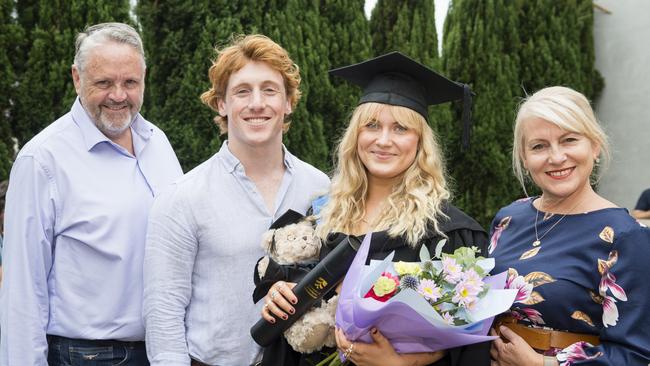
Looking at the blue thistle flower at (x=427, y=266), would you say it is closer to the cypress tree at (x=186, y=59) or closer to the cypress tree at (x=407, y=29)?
the cypress tree at (x=186, y=59)

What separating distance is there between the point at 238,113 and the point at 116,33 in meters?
0.71

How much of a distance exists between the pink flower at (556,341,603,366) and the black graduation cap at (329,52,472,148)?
1092 mm

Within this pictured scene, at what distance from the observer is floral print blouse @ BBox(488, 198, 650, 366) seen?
2.37m

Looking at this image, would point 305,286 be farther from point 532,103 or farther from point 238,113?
point 532,103

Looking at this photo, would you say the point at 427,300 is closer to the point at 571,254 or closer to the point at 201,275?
the point at 571,254

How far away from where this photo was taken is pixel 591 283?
2.47m

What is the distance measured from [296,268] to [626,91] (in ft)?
23.2

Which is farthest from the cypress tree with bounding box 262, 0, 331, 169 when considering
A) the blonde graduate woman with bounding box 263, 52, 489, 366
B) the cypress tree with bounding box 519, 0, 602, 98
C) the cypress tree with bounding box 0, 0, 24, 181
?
the blonde graduate woman with bounding box 263, 52, 489, 366

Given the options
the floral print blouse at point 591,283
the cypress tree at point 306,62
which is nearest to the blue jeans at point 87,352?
the floral print blouse at point 591,283

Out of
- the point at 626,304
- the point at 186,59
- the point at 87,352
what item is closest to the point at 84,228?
the point at 87,352

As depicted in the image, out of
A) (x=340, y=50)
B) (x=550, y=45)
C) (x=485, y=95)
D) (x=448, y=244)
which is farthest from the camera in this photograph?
(x=550, y=45)

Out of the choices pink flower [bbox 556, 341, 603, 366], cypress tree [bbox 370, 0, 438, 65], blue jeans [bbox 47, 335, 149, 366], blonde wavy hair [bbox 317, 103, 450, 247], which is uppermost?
cypress tree [bbox 370, 0, 438, 65]

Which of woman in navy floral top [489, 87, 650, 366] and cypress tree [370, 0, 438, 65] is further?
cypress tree [370, 0, 438, 65]

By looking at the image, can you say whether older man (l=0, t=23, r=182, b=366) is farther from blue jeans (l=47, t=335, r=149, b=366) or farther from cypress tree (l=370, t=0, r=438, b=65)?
cypress tree (l=370, t=0, r=438, b=65)
